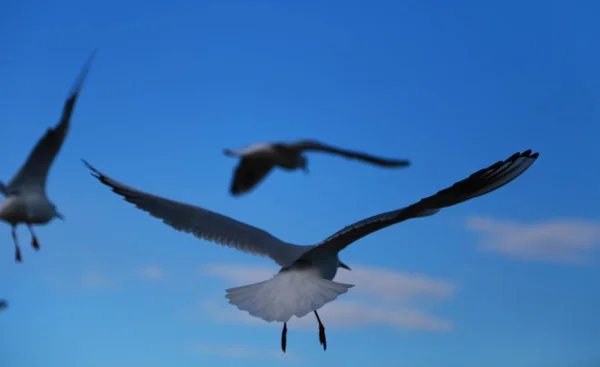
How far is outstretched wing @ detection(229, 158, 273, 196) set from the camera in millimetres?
4430

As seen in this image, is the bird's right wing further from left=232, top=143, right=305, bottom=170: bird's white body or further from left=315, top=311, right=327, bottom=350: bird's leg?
left=232, top=143, right=305, bottom=170: bird's white body

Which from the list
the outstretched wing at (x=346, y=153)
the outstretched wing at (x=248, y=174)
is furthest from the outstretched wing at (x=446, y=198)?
the outstretched wing at (x=346, y=153)

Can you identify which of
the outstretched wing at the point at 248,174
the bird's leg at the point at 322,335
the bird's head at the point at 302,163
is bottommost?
the bird's leg at the point at 322,335

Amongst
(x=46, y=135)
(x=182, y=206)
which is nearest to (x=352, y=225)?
(x=182, y=206)

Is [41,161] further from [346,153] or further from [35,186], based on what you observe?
[346,153]

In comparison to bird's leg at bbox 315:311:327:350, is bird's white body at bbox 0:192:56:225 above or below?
above

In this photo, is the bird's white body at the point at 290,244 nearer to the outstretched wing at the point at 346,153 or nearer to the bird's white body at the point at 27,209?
the bird's white body at the point at 27,209

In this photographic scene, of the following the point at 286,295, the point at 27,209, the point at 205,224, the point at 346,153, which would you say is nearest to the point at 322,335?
the point at 286,295

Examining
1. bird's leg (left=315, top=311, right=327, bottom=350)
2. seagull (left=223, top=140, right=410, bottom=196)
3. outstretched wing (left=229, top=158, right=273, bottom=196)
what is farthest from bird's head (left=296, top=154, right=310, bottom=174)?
bird's leg (left=315, top=311, right=327, bottom=350)

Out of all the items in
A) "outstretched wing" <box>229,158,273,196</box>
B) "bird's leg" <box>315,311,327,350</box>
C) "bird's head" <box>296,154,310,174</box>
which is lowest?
"bird's leg" <box>315,311,327,350</box>

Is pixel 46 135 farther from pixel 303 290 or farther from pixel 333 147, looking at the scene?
pixel 333 147

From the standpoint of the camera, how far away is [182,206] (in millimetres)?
5355

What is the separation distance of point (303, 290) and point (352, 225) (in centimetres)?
52

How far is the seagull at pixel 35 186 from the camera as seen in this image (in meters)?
4.64
